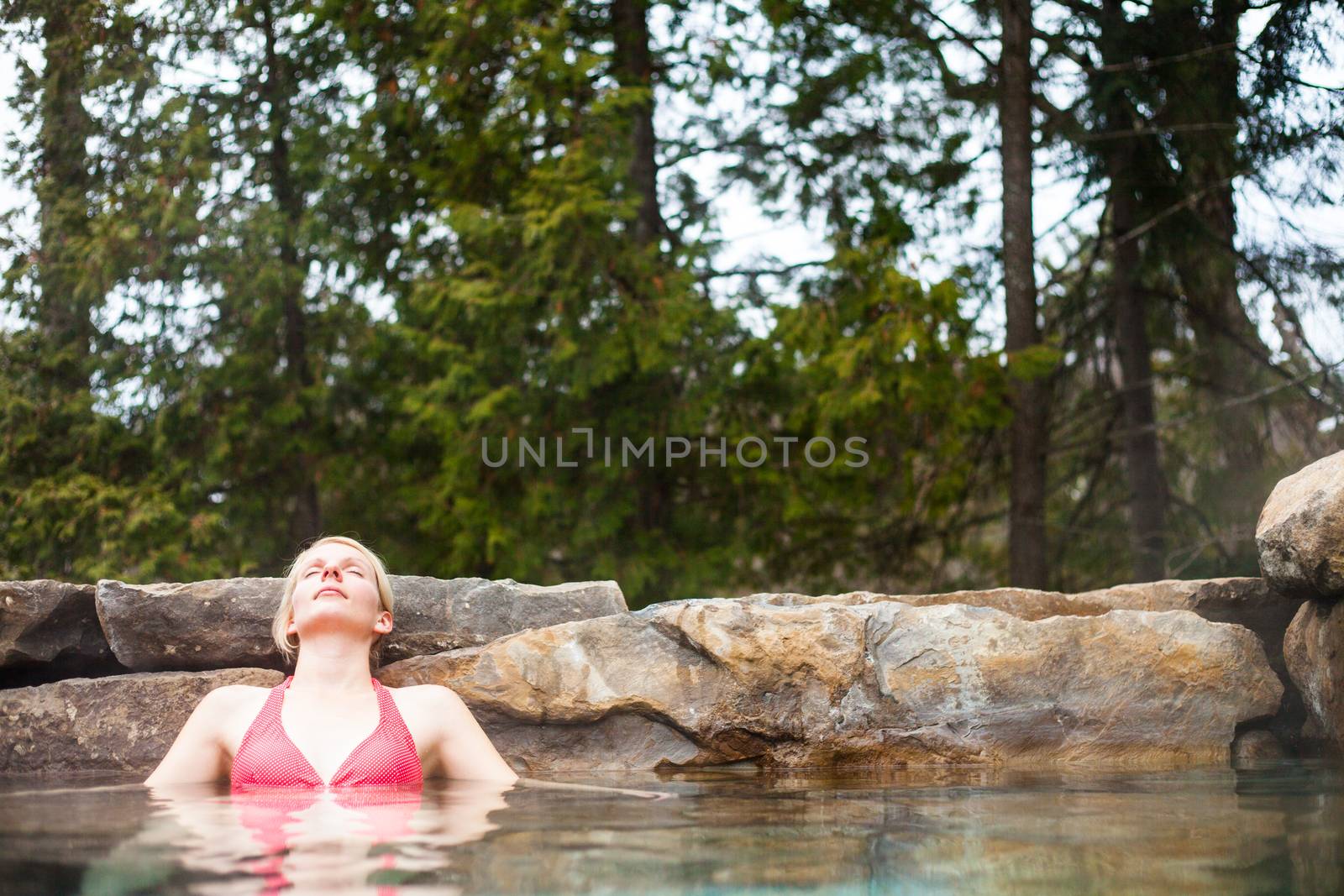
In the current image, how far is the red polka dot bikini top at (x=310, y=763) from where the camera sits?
132 inches

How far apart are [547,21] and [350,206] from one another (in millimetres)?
2640

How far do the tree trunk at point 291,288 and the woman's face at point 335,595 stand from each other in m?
7.43

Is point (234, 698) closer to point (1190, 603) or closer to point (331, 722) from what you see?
point (331, 722)

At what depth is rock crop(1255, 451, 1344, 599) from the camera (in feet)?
12.3

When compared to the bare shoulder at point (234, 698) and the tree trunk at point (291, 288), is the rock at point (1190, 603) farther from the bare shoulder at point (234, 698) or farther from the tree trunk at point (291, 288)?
the tree trunk at point (291, 288)

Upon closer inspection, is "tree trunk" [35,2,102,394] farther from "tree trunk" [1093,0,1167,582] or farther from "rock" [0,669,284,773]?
"tree trunk" [1093,0,1167,582]

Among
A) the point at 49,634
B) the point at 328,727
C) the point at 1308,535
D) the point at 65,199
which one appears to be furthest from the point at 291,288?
the point at 1308,535

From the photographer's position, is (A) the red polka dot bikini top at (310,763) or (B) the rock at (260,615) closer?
(A) the red polka dot bikini top at (310,763)

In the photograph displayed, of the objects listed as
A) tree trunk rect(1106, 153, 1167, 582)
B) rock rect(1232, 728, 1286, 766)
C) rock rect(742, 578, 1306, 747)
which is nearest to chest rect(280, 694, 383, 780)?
rock rect(742, 578, 1306, 747)

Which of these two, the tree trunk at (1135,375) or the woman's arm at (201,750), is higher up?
the tree trunk at (1135,375)

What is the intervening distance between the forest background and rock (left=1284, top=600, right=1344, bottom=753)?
4855 millimetres

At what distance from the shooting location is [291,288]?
10883mm

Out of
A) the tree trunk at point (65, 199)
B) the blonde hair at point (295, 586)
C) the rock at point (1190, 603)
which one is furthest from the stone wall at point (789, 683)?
the tree trunk at point (65, 199)

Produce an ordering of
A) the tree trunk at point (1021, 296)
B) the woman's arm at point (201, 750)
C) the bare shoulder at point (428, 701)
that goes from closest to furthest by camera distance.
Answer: the woman's arm at point (201, 750), the bare shoulder at point (428, 701), the tree trunk at point (1021, 296)
